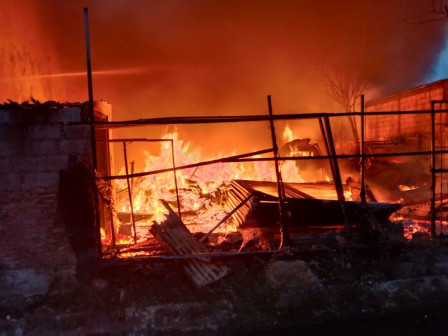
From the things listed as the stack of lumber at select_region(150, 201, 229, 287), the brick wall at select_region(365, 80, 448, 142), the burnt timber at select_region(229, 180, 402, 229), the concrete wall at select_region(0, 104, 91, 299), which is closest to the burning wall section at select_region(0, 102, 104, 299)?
the concrete wall at select_region(0, 104, 91, 299)

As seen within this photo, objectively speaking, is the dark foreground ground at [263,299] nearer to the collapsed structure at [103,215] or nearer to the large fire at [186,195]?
the collapsed structure at [103,215]

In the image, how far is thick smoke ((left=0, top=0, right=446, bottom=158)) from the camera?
11578 mm

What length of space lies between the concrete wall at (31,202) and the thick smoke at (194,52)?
4.12 meters

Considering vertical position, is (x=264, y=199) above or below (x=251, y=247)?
above

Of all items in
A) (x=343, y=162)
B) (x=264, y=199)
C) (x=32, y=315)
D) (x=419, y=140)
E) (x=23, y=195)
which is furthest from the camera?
(x=419, y=140)

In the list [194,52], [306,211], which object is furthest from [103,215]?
[194,52]

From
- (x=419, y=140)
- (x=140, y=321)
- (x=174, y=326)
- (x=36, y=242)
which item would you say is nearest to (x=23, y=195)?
(x=36, y=242)

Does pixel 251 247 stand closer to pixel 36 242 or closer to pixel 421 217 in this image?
pixel 36 242

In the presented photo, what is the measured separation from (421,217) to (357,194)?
1736mm

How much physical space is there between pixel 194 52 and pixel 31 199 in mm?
14846

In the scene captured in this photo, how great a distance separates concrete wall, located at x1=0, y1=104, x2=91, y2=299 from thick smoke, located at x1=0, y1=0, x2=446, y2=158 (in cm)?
412

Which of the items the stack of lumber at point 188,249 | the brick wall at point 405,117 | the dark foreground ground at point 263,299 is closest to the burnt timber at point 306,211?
the dark foreground ground at point 263,299

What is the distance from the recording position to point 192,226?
8352mm

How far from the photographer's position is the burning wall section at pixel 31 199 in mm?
4797
